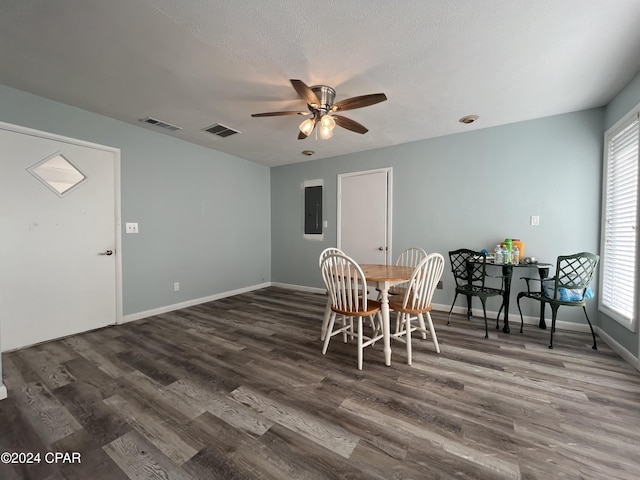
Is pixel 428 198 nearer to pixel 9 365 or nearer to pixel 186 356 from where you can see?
pixel 186 356

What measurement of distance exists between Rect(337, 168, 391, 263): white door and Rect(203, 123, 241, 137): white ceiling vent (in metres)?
1.93

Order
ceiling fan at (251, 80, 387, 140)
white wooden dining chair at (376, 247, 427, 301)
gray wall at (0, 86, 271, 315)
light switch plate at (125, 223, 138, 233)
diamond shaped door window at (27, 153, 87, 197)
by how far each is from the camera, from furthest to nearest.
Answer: white wooden dining chair at (376, 247, 427, 301) → light switch plate at (125, 223, 138, 233) → gray wall at (0, 86, 271, 315) → diamond shaped door window at (27, 153, 87, 197) → ceiling fan at (251, 80, 387, 140)

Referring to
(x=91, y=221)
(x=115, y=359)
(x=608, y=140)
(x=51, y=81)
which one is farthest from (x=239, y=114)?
(x=608, y=140)

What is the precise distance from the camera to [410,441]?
1.43 m

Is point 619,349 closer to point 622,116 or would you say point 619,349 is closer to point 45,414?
point 622,116

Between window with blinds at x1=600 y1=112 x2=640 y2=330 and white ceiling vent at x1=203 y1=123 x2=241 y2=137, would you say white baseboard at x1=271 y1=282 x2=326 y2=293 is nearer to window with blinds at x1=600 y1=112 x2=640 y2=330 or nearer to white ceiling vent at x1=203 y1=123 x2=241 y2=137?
white ceiling vent at x1=203 y1=123 x2=241 y2=137

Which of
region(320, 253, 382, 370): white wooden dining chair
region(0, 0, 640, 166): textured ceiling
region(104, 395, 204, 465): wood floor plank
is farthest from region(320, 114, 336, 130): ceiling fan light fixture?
region(104, 395, 204, 465): wood floor plank

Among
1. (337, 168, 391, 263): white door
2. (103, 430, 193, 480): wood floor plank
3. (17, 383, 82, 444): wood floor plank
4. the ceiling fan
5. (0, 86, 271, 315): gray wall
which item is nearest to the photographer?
(103, 430, 193, 480): wood floor plank

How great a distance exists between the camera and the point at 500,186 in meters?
3.41

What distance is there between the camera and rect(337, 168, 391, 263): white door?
4215 mm

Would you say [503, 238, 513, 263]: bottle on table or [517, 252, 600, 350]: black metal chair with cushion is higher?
[503, 238, 513, 263]: bottle on table

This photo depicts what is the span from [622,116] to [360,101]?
8.49 feet

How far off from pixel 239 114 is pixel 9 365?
3.12 metres

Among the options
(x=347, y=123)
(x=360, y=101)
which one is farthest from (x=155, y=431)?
(x=347, y=123)
